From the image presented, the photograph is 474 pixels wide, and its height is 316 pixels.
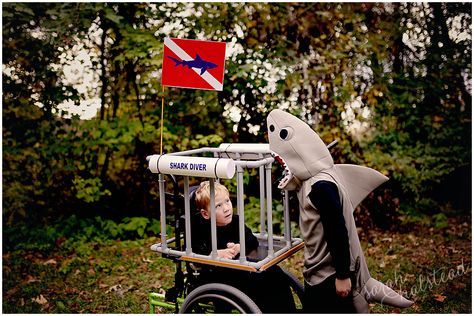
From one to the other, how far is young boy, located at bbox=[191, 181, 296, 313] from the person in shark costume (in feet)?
0.96

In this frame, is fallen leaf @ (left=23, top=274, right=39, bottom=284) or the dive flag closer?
the dive flag

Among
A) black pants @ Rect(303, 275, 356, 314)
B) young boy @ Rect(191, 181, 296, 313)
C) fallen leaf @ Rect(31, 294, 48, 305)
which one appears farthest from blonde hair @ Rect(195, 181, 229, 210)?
fallen leaf @ Rect(31, 294, 48, 305)

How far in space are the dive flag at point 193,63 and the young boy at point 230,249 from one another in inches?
26.8

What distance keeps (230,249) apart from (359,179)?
2.84 ft

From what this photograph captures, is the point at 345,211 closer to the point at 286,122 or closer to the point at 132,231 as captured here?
the point at 286,122

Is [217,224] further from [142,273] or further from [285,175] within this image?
[142,273]

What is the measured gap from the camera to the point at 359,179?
285 centimetres

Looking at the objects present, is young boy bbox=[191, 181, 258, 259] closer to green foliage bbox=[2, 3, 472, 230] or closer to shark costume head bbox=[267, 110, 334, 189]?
shark costume head bbox=[267, 110, 334, 189]

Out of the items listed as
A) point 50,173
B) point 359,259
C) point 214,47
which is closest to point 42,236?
point 50,173

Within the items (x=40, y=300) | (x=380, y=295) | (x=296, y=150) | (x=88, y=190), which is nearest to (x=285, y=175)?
(x=296, y=150)

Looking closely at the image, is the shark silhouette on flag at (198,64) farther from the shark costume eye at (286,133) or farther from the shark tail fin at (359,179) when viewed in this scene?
the shark tail fin at (359,179)

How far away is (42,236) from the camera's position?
591 centimetres

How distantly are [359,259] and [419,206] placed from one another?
14.1 ft

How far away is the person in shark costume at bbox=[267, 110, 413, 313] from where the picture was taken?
2648 millimetres
